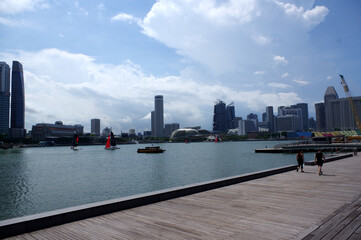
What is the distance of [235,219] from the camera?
10078mm

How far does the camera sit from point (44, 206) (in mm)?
26141

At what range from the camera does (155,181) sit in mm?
40406

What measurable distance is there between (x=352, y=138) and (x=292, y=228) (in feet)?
503

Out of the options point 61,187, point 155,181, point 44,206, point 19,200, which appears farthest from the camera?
point 155,181

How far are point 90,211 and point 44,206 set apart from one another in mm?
19003

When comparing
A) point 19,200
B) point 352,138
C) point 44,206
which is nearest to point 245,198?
point 44,206

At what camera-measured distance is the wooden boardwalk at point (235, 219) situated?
8461mm

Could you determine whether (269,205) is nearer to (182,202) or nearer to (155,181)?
(182,202)

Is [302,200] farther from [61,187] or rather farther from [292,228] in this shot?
[61,187]

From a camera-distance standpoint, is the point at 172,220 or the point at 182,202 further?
the point at 182,202

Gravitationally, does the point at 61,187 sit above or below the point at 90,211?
below

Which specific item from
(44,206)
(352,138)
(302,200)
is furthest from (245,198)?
(352,138)

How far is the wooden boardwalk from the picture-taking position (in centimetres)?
846

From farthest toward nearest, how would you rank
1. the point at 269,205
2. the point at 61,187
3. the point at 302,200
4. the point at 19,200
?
the point at 61,187 → the point at 19,200 → the point at 302,200 → the point at 269,205
